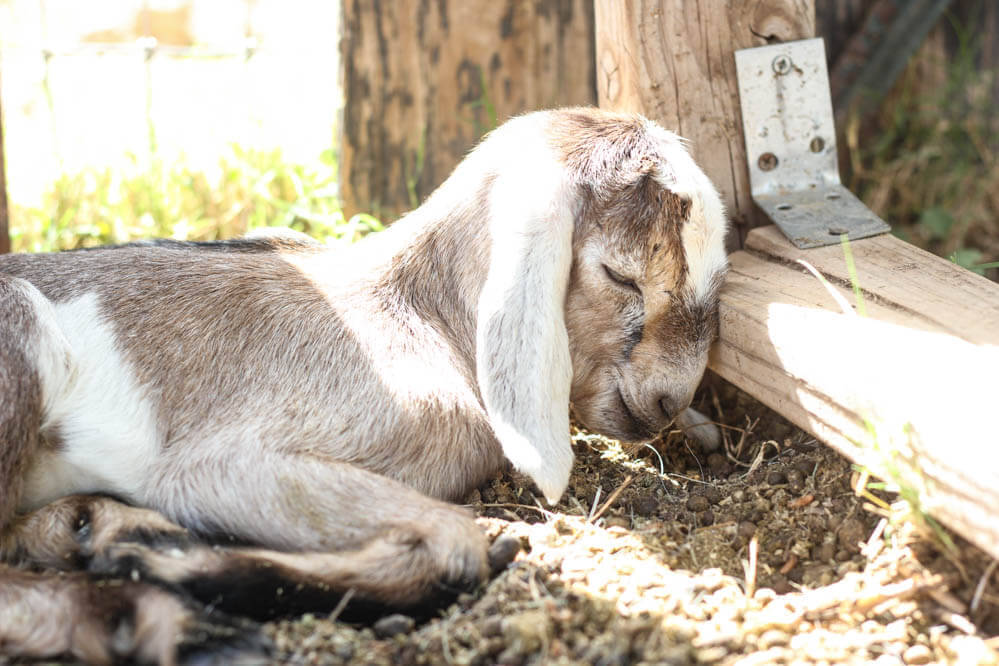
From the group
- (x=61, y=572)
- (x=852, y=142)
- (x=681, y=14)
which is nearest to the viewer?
(x=61, y=572)

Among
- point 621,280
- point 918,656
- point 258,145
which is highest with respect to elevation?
point 258,145

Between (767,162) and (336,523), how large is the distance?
198 cm

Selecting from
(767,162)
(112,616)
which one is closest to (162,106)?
(767,162)

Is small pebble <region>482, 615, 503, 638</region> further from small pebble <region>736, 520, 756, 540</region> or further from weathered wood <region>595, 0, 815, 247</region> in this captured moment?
weathered wood <region>595, 0, 815, 247</region>

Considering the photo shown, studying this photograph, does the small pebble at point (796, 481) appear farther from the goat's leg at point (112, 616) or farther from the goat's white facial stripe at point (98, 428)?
the goat's white facial stripe at point (98, 428)

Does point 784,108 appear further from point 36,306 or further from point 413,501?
point 36,306

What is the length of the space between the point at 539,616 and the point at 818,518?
981 millimetres

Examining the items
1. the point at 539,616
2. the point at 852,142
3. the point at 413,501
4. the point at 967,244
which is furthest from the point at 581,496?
the point at 967,244

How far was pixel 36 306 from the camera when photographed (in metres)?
3.02

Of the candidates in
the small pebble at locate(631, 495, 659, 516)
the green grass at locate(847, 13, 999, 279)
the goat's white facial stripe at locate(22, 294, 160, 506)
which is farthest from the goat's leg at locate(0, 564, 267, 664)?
the green grass at locate(847, 13, 999, 279)

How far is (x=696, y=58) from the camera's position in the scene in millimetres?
3631

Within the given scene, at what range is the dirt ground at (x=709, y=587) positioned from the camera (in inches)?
96.3

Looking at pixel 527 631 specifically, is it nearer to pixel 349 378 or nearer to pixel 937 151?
pixel 349 378

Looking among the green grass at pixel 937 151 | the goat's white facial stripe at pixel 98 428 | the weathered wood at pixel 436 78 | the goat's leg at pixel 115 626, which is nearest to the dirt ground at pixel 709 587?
the goat's leg at pixel 115 626
